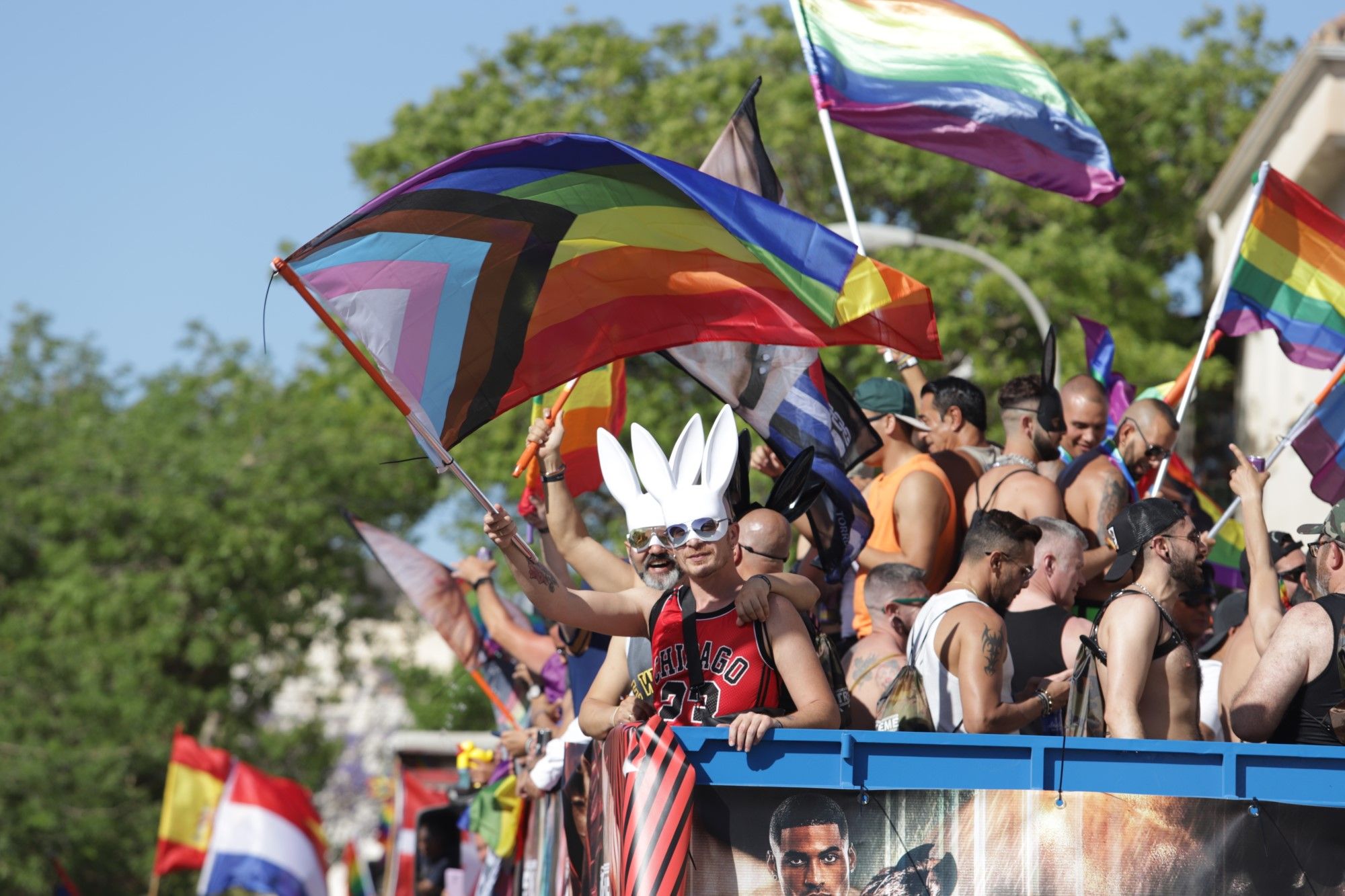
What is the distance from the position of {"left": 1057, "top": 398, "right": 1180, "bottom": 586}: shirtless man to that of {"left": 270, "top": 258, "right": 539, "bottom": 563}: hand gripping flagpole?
9.07 feet

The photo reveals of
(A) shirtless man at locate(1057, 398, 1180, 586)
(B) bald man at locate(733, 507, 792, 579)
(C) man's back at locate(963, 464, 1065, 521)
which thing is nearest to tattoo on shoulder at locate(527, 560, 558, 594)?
(B) bald man at locate(733, 507, 792, 579)

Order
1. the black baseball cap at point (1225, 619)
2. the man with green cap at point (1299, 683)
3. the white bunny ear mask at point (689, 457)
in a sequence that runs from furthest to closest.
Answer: the black baseball cap at point (1225, 619), the white bunny ear mask at point (689, 457), the man with green cap at point (1299, 683)

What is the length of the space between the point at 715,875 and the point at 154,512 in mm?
22577

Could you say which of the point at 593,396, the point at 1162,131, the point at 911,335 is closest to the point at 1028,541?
the point at 911,335

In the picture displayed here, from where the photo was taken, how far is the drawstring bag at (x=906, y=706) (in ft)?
18.8

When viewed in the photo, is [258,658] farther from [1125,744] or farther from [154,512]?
[1125,744]

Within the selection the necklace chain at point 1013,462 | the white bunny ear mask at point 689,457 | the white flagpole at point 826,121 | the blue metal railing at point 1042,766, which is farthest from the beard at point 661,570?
the white flagpole at point 826,121

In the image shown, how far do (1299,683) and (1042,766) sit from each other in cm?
98

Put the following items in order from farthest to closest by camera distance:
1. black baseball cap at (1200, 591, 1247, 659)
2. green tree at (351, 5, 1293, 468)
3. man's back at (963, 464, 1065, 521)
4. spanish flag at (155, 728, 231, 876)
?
green tree at (351, 5, 1293, 468) → spanish flag at (155, 728, 231, 876) → black baseball cap at (1200, 591, 1247, 659) → man's back at (963, 464, 1065, 521)

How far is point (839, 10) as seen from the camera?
9719 millimetres

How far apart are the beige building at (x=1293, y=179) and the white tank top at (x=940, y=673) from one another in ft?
40.6

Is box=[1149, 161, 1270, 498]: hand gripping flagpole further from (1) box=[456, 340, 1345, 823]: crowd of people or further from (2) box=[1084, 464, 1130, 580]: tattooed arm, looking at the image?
(2) box=[1084, 464, 1130, 580]: tattooed arm

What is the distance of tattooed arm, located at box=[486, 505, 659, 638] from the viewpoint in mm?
5242

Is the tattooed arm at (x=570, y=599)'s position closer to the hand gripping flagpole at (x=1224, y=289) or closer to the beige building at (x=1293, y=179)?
the hand gripping flagpole at (x=1224, y=289)
